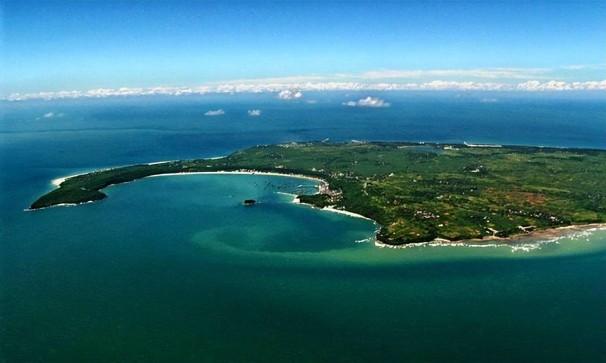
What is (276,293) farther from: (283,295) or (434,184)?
(434,184)

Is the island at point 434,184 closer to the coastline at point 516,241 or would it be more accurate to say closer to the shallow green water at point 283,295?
the coastline at point 516,241

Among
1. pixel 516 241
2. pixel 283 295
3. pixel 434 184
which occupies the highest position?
pixel 434 184

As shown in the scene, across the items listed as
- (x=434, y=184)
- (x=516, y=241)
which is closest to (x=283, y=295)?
(x=516, y=241)

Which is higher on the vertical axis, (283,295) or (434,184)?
(434,184)

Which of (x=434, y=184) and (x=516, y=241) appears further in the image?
(x=434, y=184)

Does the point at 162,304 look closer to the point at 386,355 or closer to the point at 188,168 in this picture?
the point at 386,355

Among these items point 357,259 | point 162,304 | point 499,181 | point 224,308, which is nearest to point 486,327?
point 357,259

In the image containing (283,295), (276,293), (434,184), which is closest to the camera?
(283,295)
